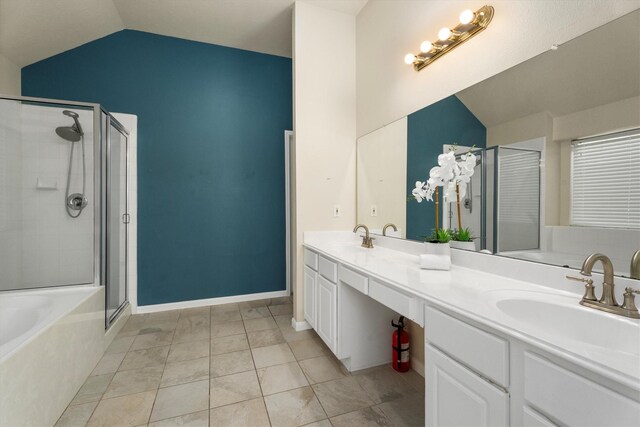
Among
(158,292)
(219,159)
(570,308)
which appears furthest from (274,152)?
(570,308)

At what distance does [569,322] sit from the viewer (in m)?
0.96

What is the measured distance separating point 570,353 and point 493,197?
0.96 m

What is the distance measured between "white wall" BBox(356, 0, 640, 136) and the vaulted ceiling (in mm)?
584

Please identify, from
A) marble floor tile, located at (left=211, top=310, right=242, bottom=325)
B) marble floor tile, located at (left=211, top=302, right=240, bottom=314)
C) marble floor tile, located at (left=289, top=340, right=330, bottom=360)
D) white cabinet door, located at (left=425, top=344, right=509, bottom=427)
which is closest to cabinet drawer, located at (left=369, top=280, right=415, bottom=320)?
white cabinet door, located at (left=425, top=344, right=509, bottom=427)

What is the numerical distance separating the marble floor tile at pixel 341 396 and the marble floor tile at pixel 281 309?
4.12ft

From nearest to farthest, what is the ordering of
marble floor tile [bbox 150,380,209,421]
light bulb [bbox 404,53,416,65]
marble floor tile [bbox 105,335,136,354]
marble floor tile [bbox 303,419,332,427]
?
marble floor tile [bbox 303,419,332,427], marble floor tile [bbox 150,380,209,421], light bulb [bbox 404,53,416,65], marble floor tile [bbox 105,335,136,354]

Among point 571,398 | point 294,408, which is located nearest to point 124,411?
point 294,408

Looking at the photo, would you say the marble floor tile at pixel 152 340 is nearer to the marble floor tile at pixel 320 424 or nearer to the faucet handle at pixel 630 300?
the marble floor tile at pixel 320 424

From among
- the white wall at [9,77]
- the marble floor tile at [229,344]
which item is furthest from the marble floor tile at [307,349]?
the white wall at [9,77]

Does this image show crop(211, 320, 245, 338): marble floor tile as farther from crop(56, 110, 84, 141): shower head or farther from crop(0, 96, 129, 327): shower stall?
crop(56, 110, 84, 141): shower head

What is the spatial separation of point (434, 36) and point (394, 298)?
64.5 inches

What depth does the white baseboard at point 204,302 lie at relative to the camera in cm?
302

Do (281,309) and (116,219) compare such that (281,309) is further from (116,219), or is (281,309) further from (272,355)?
(116,219)

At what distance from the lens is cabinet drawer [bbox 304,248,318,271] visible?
2295 millimetres
